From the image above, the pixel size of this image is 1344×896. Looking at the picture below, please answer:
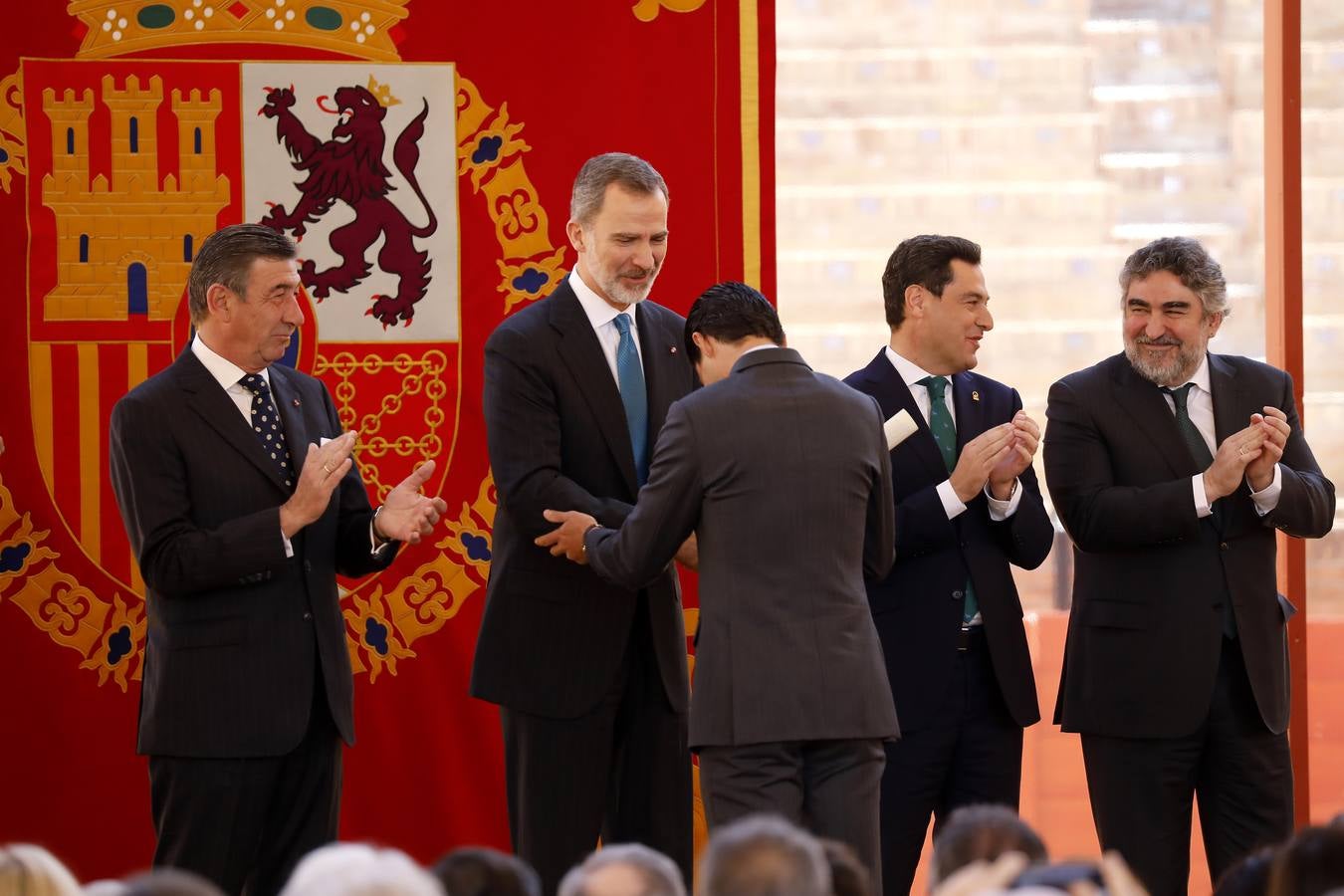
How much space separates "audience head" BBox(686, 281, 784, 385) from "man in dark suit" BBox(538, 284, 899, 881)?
7cm

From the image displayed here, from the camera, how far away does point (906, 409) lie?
4.21m

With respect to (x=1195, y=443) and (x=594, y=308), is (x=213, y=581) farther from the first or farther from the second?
(x=1195, y=443)

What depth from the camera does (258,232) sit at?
13.1 feet

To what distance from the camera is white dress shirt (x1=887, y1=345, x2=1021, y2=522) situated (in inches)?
159

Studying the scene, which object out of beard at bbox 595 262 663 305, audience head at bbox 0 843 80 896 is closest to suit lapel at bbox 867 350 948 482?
beard at bbox 595 262 663 305

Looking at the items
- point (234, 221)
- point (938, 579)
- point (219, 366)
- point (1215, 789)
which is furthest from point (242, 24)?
point (1215, 789)

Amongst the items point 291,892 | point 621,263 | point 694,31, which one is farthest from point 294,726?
point 694,31

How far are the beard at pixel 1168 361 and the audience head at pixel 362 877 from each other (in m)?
2.83

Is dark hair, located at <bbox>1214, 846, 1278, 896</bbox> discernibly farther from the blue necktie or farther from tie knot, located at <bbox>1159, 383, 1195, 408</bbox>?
tie knot, located at <bbox>1159, 383, 1195, 408</bbox>

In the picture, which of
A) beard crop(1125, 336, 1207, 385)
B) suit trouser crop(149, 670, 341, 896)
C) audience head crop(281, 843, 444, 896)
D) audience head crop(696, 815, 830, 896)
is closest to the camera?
audience head crop(281, 843, 444, 896)

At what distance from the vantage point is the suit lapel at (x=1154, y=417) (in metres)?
4.18

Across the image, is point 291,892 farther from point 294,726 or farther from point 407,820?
point 407,820

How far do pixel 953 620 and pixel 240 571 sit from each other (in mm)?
1699

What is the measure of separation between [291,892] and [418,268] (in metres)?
3.21
